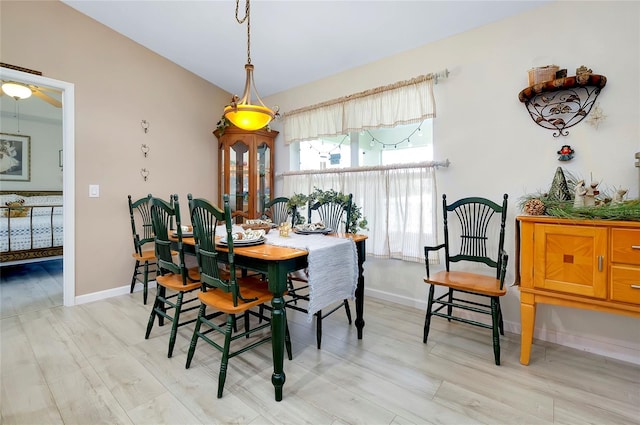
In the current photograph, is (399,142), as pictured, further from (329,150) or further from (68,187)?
(68,187)

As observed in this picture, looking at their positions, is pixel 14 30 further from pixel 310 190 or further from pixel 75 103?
pixel 310 190

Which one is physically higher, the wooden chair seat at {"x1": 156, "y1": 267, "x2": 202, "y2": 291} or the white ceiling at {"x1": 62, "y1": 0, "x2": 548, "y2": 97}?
the white ceiling at {"x1": 62, "y1": 0, "x2": 548, "y2": 97}

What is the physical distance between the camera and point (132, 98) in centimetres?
337

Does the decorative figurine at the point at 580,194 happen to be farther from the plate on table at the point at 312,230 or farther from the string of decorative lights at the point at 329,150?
the string of decorative lights at the point at 329,150

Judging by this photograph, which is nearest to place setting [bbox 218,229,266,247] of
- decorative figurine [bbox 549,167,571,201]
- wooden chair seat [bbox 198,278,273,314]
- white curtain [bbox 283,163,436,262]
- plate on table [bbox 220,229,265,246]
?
plate on table [bbox 220,229,265,246]

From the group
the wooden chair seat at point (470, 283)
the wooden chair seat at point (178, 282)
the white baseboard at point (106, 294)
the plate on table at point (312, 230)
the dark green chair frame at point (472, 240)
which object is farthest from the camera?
the white baseboard at point (106, 294)

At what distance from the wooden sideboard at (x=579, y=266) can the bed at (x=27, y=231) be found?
5626 millimetres

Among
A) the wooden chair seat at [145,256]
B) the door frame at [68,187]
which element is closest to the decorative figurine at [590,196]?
the wooden chair seat at [145,256]

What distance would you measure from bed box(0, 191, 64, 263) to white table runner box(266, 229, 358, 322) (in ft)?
13.0

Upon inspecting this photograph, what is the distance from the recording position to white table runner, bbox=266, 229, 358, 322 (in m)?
1.80

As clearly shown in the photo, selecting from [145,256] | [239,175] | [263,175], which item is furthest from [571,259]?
[145,256]

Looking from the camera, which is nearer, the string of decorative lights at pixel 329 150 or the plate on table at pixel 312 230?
the plate on table at pixel 312 230

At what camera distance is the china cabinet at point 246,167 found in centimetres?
392

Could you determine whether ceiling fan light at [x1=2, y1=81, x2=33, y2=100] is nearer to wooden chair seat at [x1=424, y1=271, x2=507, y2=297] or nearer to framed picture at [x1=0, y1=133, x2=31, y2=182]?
framed picture at [x1=0, y1=133, x2=31, y2=182]
